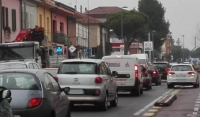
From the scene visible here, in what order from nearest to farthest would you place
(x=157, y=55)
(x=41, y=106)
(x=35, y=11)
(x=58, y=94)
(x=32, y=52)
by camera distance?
(x=41, y=106)
(x=58, y=94)
(x=32, y=52)
(x=35, y=11)
(x=157, y=55)

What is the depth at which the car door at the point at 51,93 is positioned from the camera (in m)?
13.2

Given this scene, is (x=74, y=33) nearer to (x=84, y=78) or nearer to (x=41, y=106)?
(x=84, y=78)

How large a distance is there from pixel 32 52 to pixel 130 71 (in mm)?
6539

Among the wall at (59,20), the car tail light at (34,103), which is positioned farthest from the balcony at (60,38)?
the car tail light at (34,103)

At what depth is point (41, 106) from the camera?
1280cm

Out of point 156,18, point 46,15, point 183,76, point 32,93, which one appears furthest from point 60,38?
point 156,18

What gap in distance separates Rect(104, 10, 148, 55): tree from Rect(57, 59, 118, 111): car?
7363cm

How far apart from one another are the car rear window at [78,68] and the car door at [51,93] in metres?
6.48

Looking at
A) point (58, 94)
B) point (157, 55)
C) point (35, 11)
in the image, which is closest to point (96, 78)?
point (58, 94)

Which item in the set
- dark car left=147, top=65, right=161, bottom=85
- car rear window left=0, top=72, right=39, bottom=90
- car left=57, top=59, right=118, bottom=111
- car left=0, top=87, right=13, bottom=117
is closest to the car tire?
car left=57, top=59, right=118, bottom=111

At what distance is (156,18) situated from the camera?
123 meters

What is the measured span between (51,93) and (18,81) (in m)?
0.73

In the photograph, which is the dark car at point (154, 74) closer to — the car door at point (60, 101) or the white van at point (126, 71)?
the white van at point (126, 71)

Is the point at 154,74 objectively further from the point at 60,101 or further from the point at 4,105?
the point at 4,105
